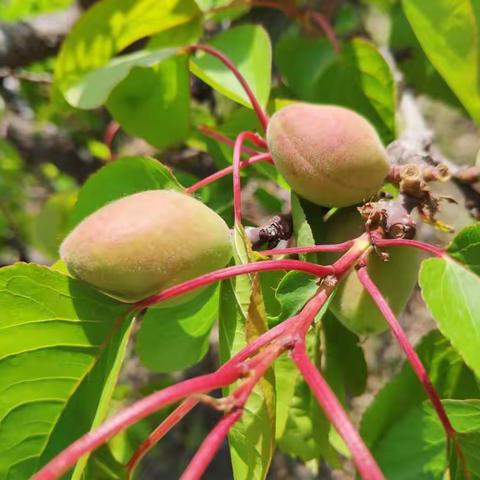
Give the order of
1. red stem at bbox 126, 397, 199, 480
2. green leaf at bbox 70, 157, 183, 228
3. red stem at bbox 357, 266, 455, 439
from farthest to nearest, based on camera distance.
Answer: green leaf at bbox 70, 157, 183, 228
red stem at bbox 357, 266, 455, 439
red stem at bbox 126, 397, 199, 480

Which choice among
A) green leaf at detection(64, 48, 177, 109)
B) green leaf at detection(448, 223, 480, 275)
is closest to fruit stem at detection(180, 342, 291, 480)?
green leaf at detection(448, 223, 480, 275)

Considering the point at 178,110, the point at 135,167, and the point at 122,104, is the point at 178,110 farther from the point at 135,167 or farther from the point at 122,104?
the point at 135,167

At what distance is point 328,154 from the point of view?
0.71 metres

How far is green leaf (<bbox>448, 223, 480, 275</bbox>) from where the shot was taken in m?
0.65

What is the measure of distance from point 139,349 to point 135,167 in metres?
0.25

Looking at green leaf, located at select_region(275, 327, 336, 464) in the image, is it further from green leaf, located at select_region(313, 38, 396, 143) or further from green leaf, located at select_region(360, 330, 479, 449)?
green leaf, located at select_region(313, 38, 396, 143)

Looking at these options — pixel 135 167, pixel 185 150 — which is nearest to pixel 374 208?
pixel 135 167

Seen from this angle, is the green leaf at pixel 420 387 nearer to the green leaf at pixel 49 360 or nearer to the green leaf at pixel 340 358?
the green leaf at pixel 340 358

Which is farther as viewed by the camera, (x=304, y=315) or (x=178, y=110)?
(x=178, y=110)

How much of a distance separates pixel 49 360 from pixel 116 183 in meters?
0.28

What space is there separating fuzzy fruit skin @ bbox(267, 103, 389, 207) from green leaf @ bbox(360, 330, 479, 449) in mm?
221

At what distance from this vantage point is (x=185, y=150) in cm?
156

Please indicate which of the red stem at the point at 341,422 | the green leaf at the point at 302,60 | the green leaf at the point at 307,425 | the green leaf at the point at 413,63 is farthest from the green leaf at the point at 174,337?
the green leaf at the point at 413,63

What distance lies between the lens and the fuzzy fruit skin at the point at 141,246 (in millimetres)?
598
